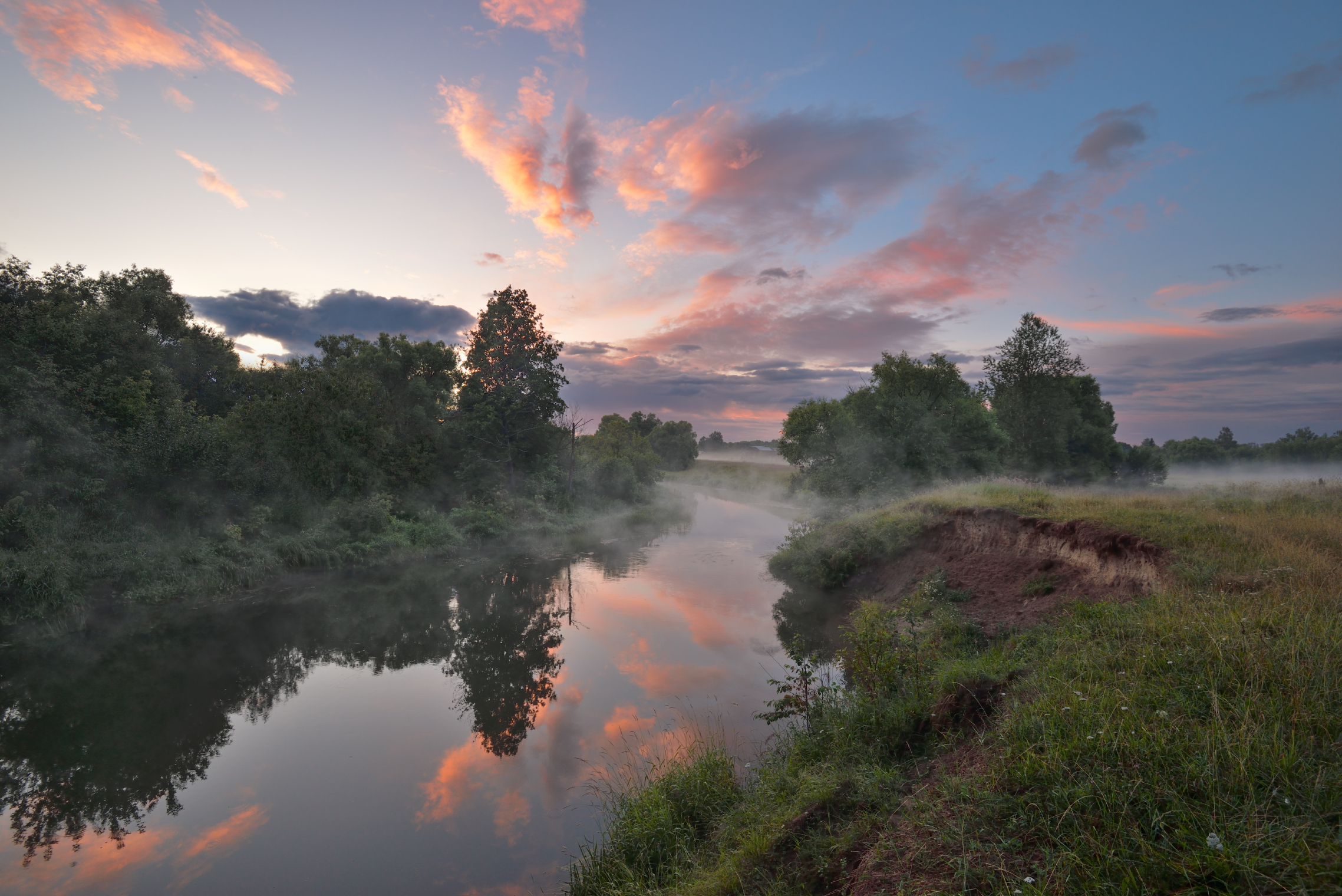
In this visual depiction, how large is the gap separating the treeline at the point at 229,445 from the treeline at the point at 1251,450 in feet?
172

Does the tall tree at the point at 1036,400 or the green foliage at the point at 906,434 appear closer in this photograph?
the green foliage at the point at 906,434

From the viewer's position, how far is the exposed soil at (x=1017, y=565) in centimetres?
917

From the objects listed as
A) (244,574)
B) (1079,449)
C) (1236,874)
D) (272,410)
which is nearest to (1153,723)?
(1236,874)

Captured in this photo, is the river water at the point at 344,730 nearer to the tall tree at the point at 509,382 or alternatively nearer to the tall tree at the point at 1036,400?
the tall tree at the point at 509,382

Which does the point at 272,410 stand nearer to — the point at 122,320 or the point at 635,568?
the point at 122,320

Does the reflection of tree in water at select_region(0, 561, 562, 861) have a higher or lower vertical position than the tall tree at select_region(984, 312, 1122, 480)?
lower

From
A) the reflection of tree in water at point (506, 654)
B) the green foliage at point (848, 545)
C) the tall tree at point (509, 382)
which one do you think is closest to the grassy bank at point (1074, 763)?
the reflection of tree in water at point (506, 654)

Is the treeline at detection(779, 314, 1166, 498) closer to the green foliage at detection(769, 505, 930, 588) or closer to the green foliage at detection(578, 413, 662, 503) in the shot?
the green foliage at detection(769, 505, 930, 588)

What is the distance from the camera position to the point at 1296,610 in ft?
16.8

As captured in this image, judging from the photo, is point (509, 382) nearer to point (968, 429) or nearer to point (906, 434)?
point (906, 434)

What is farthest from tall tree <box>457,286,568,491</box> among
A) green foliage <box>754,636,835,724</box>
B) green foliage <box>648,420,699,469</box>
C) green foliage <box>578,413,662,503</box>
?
green foliage <box>648,420,699,469</box>

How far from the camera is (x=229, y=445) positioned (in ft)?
63.9

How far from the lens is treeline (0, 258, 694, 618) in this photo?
1462 centimetres

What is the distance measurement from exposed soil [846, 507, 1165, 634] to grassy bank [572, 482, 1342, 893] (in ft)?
2.68
